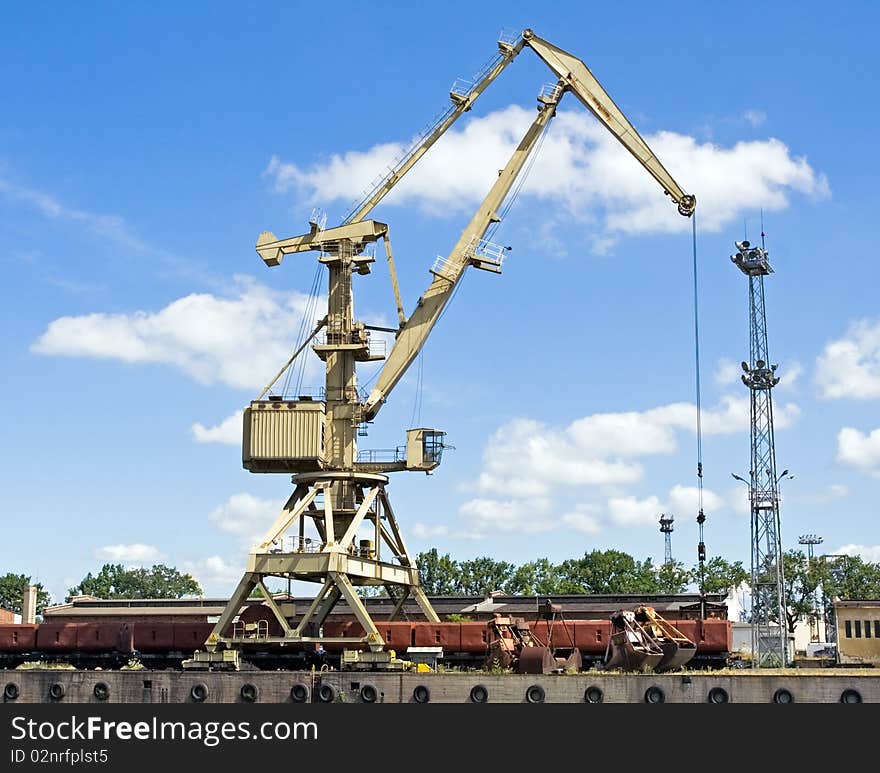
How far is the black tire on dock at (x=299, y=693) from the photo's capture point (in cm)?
3994

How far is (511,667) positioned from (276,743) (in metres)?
10.9

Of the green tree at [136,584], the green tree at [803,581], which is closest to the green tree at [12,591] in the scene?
the green tree at [136,584]

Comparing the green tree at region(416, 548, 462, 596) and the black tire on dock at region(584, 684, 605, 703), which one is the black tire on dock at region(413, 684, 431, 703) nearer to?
the black tire on dock at region(584, 684, 605, 703)

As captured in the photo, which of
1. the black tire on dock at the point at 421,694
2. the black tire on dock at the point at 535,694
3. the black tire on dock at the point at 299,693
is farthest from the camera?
the black tire on dock at the point at 299,693

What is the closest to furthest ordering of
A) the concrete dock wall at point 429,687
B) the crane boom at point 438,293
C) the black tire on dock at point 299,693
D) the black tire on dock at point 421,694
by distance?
the concrete dock wall at point 429,687 → the black tire on dock at point 421,694 → the black tire on dock at point 299,693 → the crane boom at point 438,293

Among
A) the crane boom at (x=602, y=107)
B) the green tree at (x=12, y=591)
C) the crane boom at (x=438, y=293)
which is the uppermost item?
the crane boom at (x=602, y=107)

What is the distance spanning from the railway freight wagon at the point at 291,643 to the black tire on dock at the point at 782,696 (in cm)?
681

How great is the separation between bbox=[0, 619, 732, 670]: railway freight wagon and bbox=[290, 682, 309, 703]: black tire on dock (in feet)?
10.2

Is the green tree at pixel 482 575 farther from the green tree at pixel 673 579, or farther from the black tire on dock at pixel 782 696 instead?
the black tire on dock at pixel 782 696

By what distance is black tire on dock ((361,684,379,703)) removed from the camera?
39750 mm

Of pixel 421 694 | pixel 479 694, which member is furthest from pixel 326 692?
pixel 479 694

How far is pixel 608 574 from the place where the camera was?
11344cm

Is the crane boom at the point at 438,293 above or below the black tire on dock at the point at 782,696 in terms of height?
above

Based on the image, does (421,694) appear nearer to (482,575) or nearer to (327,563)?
(327,563)
